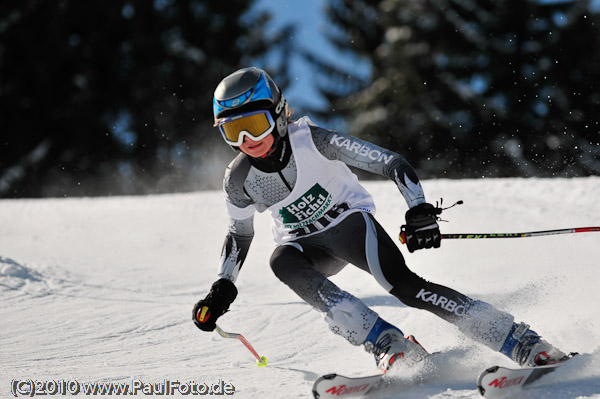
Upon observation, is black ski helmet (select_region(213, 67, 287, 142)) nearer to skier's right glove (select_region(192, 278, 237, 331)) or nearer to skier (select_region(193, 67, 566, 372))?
skier (select_region(193, 67, 566, 372))

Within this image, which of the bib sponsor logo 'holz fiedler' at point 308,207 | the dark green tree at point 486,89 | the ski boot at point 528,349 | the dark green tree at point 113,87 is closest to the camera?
the ski boot at point 528,349

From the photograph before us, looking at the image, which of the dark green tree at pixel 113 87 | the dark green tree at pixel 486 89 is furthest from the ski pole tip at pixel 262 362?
the dark green tree at pixel 113 87

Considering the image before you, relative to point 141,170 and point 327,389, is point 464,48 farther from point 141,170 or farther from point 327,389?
point 327,389

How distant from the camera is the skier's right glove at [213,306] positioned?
3.33 metres

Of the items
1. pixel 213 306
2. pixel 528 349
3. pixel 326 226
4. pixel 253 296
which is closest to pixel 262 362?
pixel 213 306

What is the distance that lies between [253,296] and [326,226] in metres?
2.53

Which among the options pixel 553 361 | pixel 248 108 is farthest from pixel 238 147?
pixel 553 361

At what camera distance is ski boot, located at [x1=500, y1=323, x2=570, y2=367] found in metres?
2.88

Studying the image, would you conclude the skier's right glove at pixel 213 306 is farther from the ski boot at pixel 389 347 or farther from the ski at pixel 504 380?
the ski at pixel 504 380

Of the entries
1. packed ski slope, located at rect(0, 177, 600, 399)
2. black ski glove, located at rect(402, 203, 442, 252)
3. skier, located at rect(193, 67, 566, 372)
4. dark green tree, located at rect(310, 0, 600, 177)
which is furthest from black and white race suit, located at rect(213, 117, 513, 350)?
dark green tree, located at rect(310, 0, 600, 177)

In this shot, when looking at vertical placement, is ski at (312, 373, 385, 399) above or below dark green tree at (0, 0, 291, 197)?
below

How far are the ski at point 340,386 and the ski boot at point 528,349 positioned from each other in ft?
2.20

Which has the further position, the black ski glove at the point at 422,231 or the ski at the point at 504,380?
the black ski glove at the point at 422,231

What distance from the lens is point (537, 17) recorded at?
21422mm
